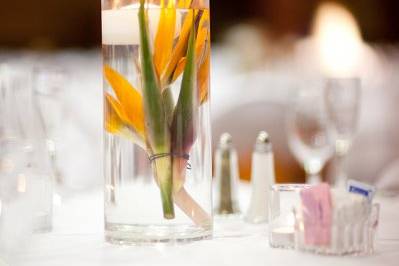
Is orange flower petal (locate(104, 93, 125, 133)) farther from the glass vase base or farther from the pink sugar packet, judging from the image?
the pink sugar packet

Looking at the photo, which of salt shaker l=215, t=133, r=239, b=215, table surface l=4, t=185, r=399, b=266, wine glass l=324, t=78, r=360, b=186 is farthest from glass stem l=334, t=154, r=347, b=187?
table surface l=4, t=185, r=399, b=266

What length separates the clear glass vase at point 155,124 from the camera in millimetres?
887

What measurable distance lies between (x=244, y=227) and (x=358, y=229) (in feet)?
0.76

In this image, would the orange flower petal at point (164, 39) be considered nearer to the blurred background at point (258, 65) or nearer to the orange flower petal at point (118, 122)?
the orange flower petal at point (118, 122)

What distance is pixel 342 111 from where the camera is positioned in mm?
1506

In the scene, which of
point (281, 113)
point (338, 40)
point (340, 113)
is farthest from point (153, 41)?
point (338, 40)

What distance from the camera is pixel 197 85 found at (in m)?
0.91

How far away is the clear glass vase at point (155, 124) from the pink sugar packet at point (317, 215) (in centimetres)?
12

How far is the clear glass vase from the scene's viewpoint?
0.89 meters

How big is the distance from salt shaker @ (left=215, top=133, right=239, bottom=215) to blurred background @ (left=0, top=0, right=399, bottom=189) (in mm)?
304

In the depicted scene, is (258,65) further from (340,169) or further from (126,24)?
(126,24)

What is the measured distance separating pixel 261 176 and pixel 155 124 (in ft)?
0.94

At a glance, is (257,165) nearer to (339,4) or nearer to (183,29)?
(183,29)

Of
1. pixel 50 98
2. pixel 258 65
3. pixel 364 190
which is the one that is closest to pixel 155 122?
pixel 364 190
